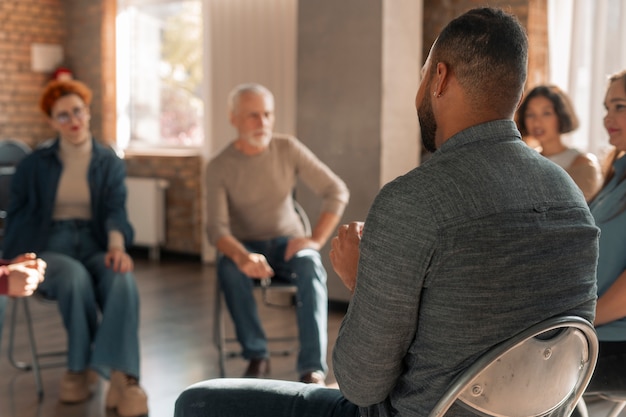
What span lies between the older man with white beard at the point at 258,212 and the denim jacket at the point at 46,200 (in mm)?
436

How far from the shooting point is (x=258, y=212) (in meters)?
3.77

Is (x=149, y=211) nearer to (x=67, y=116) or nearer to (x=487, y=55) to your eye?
(x=67, y=116)

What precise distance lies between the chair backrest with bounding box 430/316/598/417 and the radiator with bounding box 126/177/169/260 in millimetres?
6090

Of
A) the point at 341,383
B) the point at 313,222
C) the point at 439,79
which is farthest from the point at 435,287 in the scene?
the point at 313,222

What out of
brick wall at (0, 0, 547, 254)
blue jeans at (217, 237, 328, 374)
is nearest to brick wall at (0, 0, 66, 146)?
brick wall at (0, 0, 547, 254)

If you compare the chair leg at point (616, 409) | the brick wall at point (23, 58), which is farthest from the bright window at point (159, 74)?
the chair leg at point (616, 409)

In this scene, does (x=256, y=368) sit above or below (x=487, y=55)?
below

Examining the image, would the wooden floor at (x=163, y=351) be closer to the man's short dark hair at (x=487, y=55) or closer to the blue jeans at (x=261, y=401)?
the blue jeans at (x=261, y=401)

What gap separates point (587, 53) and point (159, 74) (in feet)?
14.7

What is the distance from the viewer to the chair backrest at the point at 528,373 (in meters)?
1.24

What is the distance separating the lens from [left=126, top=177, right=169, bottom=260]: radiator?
714 cm

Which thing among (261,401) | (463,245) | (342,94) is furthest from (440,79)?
(342,94)

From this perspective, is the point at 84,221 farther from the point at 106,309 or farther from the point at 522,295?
the point at 522,295

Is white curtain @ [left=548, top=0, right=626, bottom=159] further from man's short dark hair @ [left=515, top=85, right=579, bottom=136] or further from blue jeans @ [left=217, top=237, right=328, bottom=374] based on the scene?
blue jeans @ [left=217, top=237, right=328, bottom=374]
